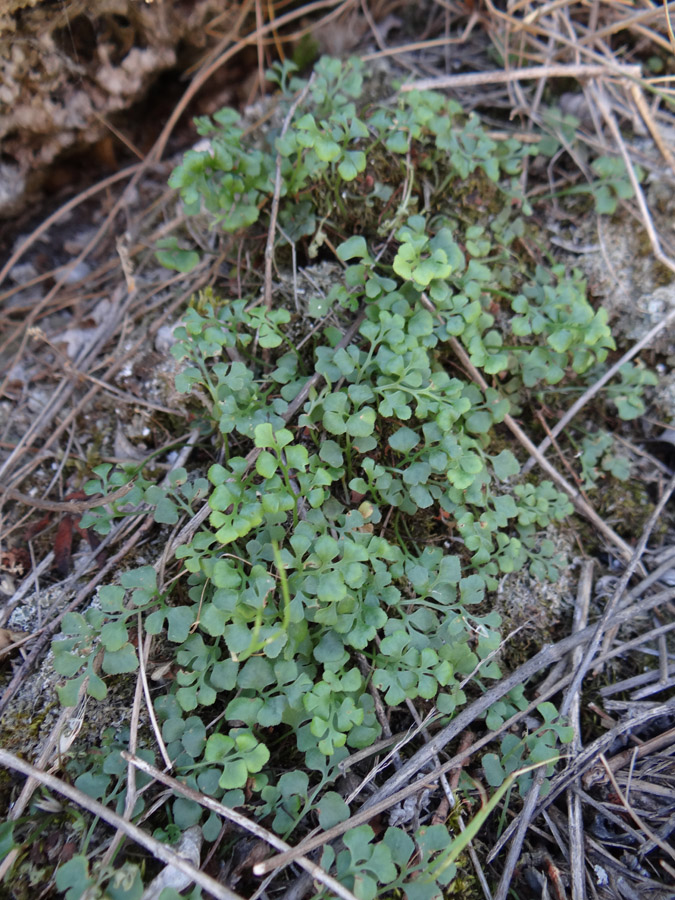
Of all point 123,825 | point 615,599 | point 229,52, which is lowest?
point 615,599

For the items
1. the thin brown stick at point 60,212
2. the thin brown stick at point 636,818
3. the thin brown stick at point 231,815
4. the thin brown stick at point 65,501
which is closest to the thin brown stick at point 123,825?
the thin brown stick at point 231,815

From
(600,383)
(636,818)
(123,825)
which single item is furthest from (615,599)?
(123,825)

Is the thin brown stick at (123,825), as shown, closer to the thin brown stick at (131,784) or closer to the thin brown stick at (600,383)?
the thin brown stick at (131,784)

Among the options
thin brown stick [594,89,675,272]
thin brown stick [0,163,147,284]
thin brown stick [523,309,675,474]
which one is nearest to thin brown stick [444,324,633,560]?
thin brown stick [523,309,675,474]

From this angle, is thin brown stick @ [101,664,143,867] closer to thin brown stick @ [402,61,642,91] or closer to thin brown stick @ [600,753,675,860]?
thin brown stick @ [600,753,675,860]

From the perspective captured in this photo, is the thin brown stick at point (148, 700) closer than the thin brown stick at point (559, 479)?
Yes

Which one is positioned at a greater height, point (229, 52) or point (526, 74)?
point (229, 52)

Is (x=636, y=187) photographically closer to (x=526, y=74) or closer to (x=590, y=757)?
(x=526, y=74)

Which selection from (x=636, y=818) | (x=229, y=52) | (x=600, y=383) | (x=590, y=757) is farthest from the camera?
(x=229, y=52)
